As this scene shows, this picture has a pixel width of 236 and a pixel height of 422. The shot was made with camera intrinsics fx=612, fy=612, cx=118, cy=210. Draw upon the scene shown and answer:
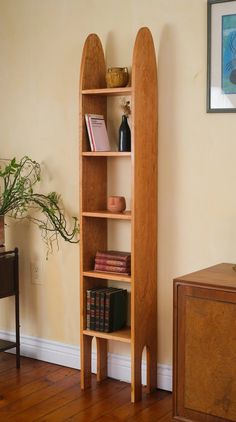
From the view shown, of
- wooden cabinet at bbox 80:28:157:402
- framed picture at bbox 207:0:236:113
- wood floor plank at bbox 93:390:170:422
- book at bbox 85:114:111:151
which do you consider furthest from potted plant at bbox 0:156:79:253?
framed picture at bbox 207:0:236:113

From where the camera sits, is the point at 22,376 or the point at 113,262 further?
the point at 22,376

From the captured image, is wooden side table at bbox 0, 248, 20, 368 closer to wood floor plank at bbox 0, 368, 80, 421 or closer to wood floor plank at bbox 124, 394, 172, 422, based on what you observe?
wood floor plank at bbox 0, 368, 80, 421

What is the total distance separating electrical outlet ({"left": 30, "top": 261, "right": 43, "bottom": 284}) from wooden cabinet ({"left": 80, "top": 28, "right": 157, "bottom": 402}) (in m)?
0.51

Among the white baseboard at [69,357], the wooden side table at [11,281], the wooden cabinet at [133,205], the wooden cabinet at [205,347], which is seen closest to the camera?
the wooden cabinet at [205,347]

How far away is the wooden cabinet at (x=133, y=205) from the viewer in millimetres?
3047

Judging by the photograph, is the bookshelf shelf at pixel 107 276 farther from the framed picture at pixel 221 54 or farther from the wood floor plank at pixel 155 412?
the framed picture at pixel 221 54

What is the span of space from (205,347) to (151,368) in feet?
2.21

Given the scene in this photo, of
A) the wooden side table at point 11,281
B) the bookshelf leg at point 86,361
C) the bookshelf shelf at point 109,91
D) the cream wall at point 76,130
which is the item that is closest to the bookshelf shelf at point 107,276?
the cream wall at point 76,130

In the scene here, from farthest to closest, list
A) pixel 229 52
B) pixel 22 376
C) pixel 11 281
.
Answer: pixel 11 281
pixel 22 376
pixel 229 52

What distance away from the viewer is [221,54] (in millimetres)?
2963

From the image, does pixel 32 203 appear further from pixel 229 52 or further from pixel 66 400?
pixel 229 52

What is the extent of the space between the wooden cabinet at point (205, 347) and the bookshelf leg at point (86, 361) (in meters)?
0.67

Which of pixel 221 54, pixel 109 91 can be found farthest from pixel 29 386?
pixel 221 54

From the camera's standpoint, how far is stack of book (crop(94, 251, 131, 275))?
3.16 metres
